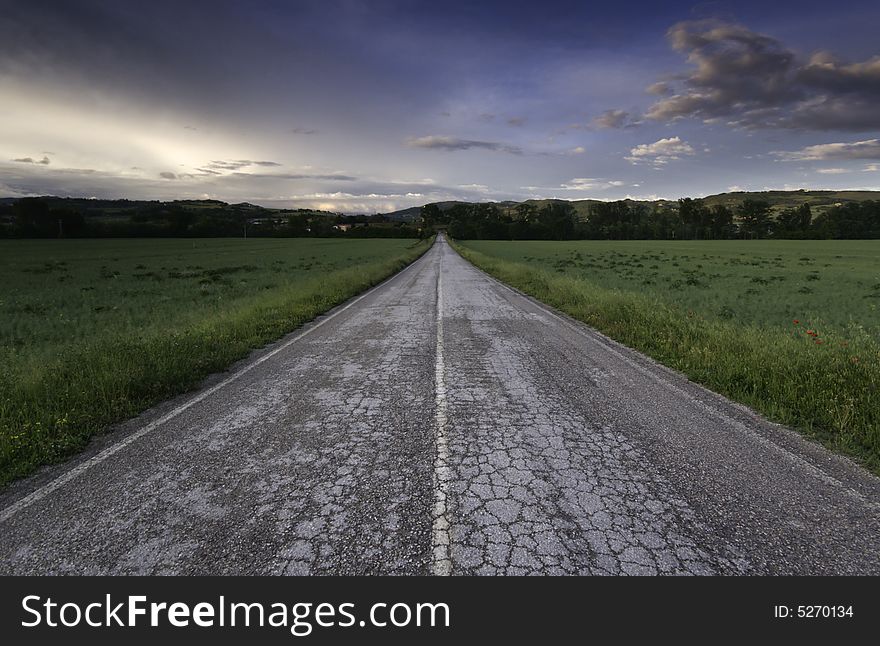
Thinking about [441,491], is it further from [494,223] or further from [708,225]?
[708,225]

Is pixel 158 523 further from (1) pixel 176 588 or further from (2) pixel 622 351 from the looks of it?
(2) pixel 622 351

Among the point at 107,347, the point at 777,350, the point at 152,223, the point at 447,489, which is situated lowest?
the point at 447,489

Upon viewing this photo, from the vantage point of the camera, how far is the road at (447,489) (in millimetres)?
2691

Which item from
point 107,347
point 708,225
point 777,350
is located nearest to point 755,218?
point 708,225

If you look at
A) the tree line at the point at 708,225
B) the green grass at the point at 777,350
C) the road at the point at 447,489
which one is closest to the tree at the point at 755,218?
the tree line at the point at 708,225

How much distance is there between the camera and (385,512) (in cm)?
313

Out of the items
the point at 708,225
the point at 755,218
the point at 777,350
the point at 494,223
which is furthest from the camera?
the point at 494,223

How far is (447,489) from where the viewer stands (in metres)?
3.44

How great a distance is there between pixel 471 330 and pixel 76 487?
7.53m

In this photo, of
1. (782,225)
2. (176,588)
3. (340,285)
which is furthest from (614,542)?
(782,225)

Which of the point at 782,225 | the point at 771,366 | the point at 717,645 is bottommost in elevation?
the point at 717,645

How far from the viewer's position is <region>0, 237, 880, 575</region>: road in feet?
8.83

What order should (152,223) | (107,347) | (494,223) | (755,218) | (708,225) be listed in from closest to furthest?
(107,347) < (152,223) < (755,218) < (708,225) < (494,223)

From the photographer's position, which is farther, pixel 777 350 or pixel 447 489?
pixel 777 350
